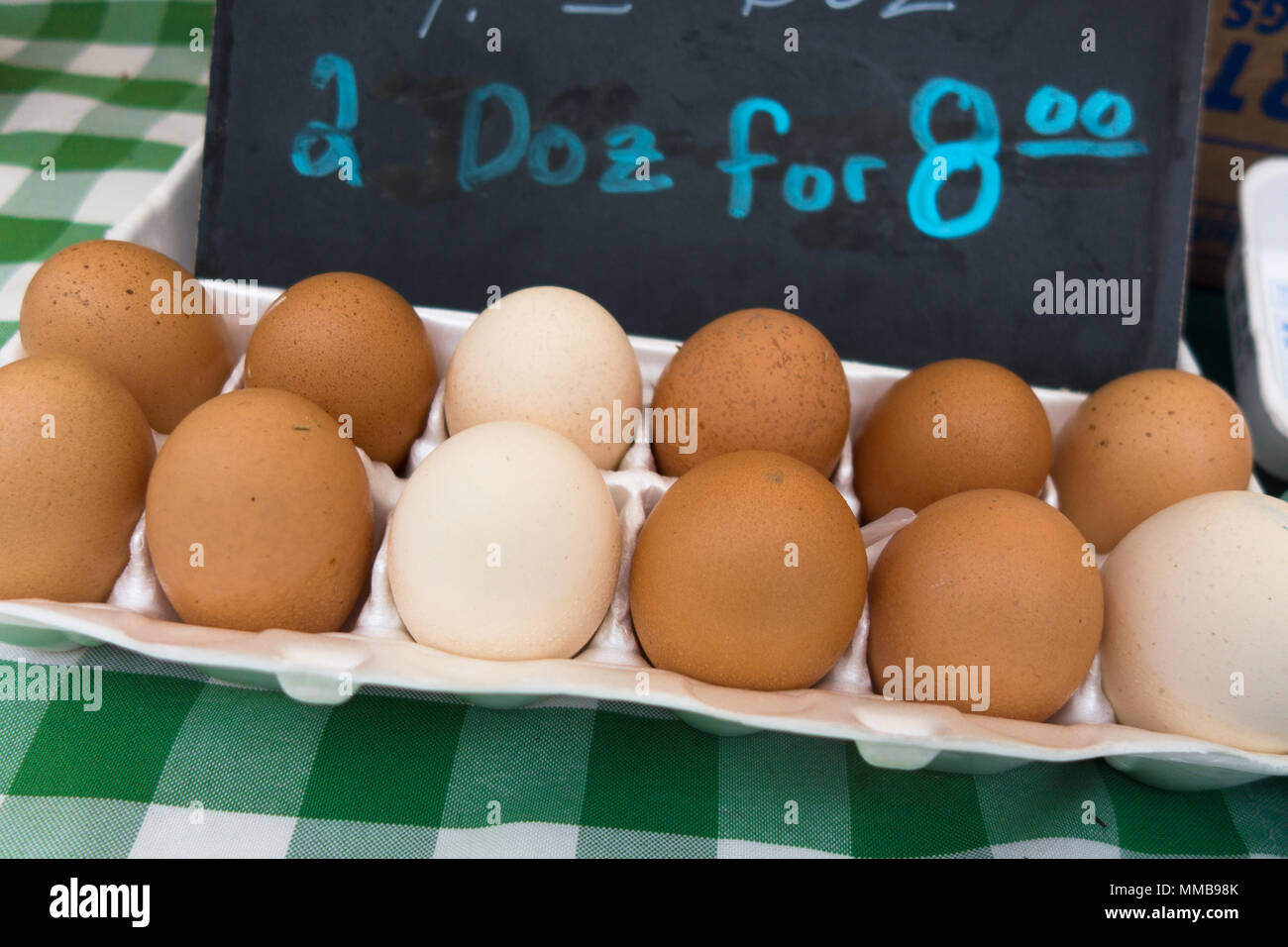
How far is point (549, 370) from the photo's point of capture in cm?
92

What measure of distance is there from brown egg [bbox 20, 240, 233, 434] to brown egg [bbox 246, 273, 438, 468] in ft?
0.26

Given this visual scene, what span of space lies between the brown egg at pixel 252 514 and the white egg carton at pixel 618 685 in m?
0.04

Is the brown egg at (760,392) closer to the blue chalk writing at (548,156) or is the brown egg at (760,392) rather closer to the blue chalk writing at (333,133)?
the blue chalk writing at (548,156)

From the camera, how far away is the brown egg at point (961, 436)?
3.05 feet

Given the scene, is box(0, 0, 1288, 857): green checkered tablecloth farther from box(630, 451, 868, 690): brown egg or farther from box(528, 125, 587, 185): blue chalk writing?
box(528, 125, 587, 185): blue chalk writing

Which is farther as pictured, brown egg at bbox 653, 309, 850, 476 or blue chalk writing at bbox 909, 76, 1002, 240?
blue chalk writing at bbox 909, 76, 1002, 240

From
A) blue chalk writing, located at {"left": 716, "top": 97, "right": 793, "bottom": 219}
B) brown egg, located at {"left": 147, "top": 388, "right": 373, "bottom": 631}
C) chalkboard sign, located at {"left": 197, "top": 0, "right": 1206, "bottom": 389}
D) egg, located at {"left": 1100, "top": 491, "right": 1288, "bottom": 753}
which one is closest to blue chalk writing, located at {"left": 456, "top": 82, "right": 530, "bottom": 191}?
chalkboard sign, located at {"left": 197, "top": 0, "right": 1206, "bottom": 389}

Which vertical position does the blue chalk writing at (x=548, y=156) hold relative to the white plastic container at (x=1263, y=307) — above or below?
above

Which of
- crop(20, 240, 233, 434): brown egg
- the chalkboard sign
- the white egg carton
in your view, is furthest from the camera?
the chalkboard sign

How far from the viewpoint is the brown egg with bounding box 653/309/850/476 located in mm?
914

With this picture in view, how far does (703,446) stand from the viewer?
0.94 meters

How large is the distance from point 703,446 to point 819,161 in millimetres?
472

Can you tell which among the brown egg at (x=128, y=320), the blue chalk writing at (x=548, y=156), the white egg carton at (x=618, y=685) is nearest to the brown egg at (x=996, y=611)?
the white egg carton at (x=618, y=685)

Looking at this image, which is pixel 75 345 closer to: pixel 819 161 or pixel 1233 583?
pixel 819 161
